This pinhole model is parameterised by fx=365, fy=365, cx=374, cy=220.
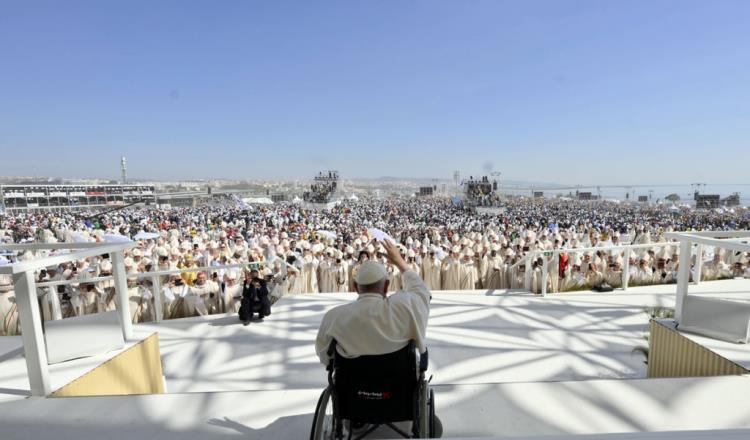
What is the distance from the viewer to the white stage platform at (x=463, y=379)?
199 centimetres

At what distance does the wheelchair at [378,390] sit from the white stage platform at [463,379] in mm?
507

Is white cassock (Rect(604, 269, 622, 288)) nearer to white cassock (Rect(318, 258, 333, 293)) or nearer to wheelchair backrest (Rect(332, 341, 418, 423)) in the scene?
white cassock (Rect(318, 258, 333, 293))

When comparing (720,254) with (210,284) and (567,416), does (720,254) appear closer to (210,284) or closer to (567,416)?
(567,416)

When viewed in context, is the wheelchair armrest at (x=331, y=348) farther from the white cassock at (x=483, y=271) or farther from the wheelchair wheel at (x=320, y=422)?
the white cassock at (x=483, y=271)

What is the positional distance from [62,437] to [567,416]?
270 cm

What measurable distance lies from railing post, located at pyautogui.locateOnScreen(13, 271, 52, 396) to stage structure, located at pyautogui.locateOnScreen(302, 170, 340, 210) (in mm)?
41419

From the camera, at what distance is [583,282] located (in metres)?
6.16

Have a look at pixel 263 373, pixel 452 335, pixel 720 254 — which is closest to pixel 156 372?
pixel 263 373

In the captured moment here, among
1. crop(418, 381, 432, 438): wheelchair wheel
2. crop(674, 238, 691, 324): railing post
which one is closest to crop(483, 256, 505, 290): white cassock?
crop(674, 238, 691, 324): railing post

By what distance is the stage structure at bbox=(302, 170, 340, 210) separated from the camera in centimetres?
4603

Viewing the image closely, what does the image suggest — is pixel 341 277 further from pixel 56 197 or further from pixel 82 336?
pixel 56 197

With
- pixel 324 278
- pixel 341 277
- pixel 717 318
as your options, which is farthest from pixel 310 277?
pixel 717 318

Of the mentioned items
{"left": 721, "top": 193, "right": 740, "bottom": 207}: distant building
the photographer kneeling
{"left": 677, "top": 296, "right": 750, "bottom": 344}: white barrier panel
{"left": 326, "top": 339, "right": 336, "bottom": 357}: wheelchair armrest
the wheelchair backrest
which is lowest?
{"left": 721, "top": 193, "right": 740, "bottom": 207}: distant building

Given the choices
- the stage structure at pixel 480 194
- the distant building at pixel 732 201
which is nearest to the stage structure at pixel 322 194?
the stage structure at pixel 480 194
